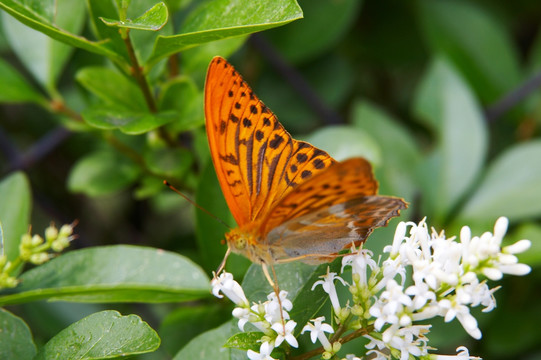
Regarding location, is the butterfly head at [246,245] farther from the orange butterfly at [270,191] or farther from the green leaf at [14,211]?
the green leaf at [14,211]

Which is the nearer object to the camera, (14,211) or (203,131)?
(14,211)

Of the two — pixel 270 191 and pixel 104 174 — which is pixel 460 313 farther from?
pixel 104 174

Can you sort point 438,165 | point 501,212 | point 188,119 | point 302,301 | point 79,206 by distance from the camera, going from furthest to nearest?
point 79,206 < point 438,165 < point 501,212 < point 188,119 < point 302,301

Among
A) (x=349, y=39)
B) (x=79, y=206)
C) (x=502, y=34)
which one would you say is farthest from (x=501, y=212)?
(x=79, y=206)

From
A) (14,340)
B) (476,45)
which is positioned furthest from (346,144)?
(476,45)

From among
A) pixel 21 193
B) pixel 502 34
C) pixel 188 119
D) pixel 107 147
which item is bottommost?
pixel 21 193

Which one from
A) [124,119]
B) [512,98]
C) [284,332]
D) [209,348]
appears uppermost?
[512,98]

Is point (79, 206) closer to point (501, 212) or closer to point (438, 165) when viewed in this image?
point (438, 165)
